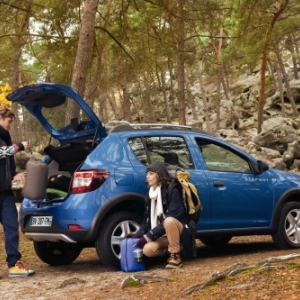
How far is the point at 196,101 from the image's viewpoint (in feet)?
211

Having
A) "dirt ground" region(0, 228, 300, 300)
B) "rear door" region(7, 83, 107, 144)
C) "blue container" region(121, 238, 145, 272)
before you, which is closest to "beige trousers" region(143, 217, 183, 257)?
"blue container" region(121, 238, 145, 272)

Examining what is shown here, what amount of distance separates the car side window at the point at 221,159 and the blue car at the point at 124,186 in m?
0.02

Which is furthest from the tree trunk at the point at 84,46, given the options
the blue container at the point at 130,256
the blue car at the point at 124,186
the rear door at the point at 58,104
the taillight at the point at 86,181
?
the blue container at the point at 130,256

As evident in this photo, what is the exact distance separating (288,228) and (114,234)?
2.86 metres

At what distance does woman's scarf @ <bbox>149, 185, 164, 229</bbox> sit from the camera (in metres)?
6.83

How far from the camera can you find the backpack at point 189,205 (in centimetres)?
682

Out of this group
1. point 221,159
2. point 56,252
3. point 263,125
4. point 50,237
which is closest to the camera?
point 50,237

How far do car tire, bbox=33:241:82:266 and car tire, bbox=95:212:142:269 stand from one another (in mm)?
1172

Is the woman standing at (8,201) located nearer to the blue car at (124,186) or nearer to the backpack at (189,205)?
the blue car at (124,186)

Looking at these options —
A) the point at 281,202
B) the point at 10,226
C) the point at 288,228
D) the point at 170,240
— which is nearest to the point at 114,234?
the point at 170,240

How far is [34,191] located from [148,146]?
1611mm

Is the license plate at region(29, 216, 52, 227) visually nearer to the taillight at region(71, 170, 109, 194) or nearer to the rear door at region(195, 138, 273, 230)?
the taillight at region(71, 170, 109, 194)

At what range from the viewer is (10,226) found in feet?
22.9

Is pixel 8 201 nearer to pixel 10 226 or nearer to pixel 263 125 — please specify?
pixel 10 226
